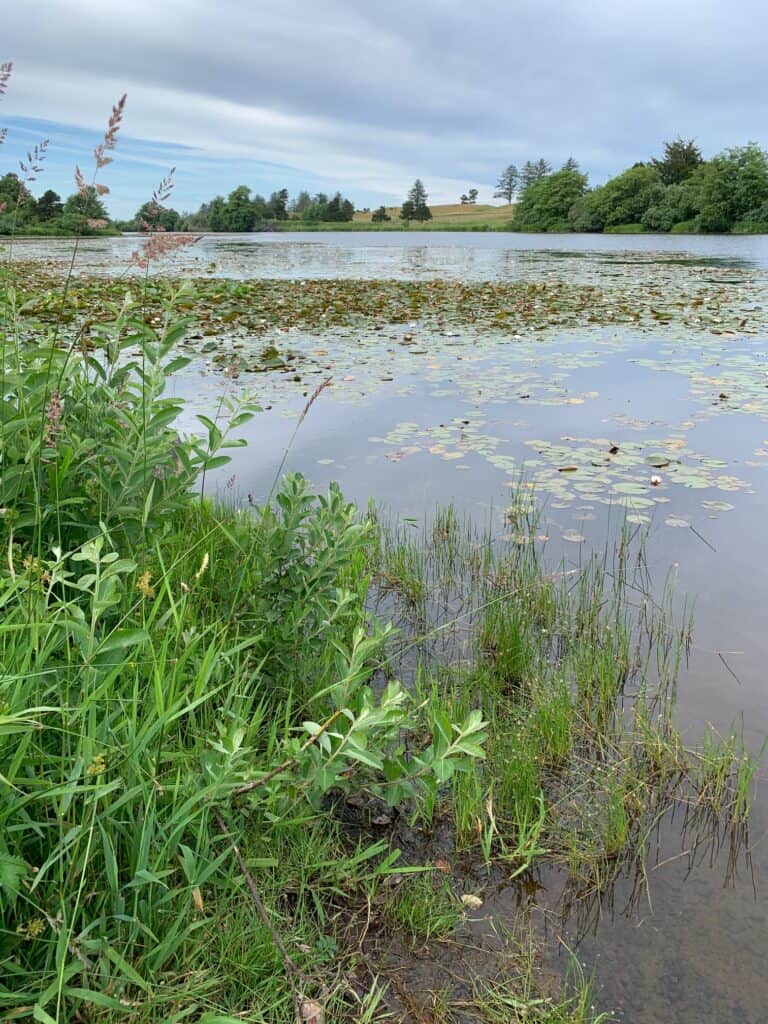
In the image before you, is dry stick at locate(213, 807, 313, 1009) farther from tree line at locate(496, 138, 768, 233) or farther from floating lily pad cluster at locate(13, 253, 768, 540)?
tree line at locate(496, 138, 768, 233)

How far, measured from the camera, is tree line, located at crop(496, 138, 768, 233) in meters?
58.7

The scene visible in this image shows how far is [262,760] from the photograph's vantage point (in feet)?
6.69

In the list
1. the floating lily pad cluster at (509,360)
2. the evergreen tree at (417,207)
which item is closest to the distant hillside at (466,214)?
the evergreen tree at (417,207)

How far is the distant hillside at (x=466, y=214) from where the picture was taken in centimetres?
9712

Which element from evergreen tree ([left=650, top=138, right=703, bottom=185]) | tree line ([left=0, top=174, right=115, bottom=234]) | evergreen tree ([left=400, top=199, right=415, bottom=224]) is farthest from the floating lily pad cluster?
evergreen tree ([left=400, top=199, right=415, bottom=224])

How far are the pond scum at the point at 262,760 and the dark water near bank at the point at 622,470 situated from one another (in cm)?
15

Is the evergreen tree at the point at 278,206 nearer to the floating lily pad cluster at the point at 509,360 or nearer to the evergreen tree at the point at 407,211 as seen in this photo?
the evergreen tree at the point at 407,211

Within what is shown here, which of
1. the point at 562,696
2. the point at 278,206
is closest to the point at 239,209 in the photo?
the point at 278,206

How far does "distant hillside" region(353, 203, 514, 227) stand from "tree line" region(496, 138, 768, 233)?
1033 cm

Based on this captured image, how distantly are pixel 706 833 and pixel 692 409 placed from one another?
220 inches

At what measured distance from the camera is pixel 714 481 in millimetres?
5164

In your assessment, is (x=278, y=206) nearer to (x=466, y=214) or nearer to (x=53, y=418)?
(x=466, y=214)

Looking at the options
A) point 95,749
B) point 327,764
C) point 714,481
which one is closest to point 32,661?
point 95,749

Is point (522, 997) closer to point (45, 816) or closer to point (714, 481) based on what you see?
point (45, 816)
